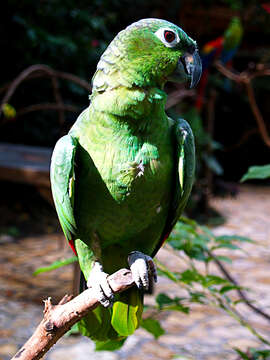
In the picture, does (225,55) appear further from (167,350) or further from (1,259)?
(167,350)

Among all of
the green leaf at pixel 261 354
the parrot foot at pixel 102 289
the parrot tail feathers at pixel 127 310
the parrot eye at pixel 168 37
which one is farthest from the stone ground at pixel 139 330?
the parrot eye at pixel 168 37

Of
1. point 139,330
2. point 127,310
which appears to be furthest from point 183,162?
point 139,330

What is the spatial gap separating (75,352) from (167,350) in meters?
0.44

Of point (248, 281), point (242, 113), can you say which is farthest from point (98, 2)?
point (248, 281)

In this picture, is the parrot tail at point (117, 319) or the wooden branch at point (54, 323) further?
the parrot tail at point (117, 319)

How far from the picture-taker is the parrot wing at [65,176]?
31.7 inches

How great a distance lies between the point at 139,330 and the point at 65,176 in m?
1.67

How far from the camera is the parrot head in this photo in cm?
78

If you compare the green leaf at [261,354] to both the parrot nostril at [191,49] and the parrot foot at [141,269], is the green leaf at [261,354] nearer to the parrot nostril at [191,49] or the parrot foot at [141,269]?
the parrot foot at [141,269]

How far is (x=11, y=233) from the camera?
3.67m

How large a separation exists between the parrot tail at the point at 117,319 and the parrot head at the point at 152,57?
42cm

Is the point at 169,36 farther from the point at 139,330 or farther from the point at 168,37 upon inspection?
the point at 139,330

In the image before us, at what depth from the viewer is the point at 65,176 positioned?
2.67 feet

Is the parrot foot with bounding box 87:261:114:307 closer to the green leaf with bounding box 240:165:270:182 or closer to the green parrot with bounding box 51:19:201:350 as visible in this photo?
the green parrot with bounding box 51:19:201:350
